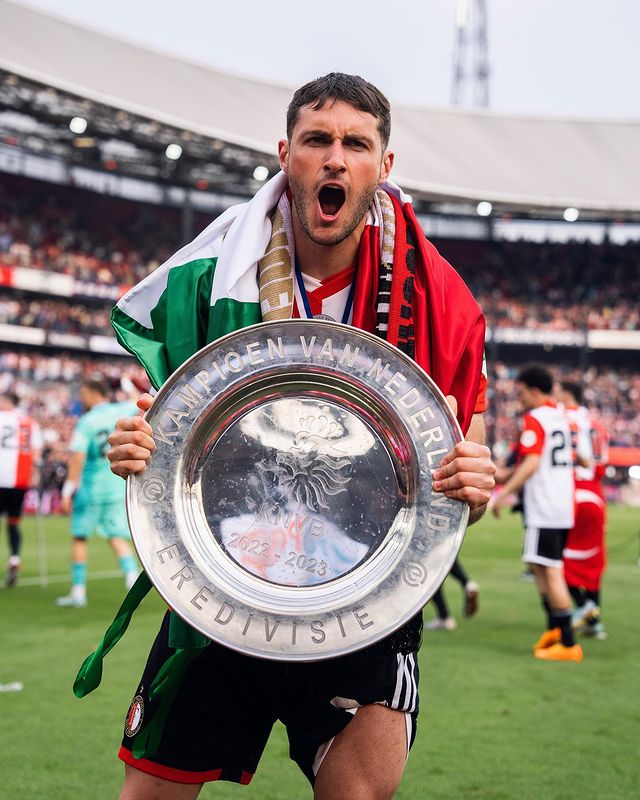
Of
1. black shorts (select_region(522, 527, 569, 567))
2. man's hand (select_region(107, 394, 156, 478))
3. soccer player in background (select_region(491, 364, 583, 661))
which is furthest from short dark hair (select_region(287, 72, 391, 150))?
black shorts (select_region(522, 527, 569, 567))

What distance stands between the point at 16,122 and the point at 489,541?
1955 cm

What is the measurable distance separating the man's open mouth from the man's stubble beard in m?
0.04

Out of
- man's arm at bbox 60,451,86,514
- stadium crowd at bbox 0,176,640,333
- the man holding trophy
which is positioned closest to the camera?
the man holding trophy

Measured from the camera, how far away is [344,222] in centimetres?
246

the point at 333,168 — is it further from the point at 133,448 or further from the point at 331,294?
the point at 133,448

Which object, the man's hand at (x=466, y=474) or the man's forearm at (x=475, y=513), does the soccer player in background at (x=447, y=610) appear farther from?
the man's hand at (x=466, y=474)

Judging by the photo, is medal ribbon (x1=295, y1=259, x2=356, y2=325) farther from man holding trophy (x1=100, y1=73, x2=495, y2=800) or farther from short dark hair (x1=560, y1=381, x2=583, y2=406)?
short dark hair (x1=560, y1=381, x2=583, y2=406)

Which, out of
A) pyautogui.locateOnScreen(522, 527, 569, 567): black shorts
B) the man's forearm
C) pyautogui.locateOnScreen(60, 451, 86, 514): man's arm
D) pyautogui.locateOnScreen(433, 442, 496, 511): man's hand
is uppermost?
pyautogui.locateOnScreen(433, 442, 496, 511): man's hand

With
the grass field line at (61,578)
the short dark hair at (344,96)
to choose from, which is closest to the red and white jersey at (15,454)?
the grass field line at (61,578)

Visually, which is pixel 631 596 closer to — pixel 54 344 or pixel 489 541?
pixel 489 541

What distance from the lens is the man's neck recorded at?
8.55 feet

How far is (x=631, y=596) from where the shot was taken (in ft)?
37.5

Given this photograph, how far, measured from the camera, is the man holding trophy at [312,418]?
2.33m

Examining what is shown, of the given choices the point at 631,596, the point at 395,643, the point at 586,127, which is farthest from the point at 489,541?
the point at 586,127
